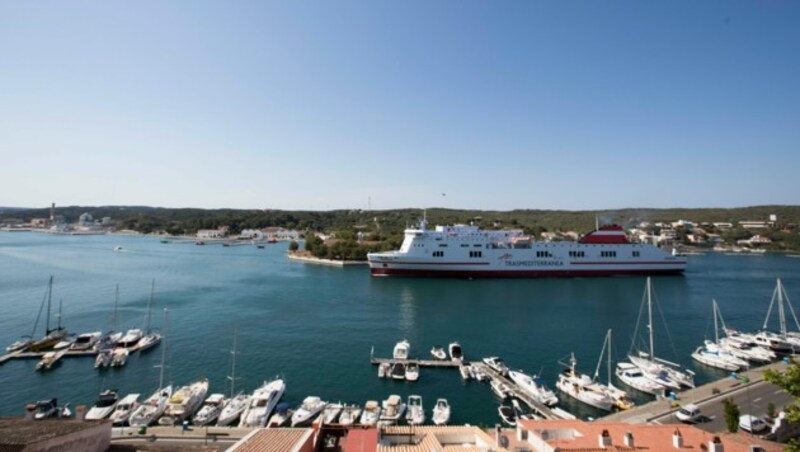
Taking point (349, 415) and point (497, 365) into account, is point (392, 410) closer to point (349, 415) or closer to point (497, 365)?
point (349, 415)

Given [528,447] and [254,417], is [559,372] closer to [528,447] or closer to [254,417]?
[528,447]

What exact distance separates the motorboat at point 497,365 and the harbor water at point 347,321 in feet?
3.02

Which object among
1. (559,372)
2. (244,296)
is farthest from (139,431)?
(244,296)

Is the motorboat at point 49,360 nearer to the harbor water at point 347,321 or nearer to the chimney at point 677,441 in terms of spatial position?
the harbor water at point 347,321

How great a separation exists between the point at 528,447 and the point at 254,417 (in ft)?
31.8

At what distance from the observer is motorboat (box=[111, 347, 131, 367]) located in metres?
18.8

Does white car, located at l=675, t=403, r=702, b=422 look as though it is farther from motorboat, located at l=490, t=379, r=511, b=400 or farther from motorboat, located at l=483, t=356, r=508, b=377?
motorboat, located at l=483, t=356, r=508, b=377

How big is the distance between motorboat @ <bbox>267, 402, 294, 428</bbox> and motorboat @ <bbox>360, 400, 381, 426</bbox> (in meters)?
2.67

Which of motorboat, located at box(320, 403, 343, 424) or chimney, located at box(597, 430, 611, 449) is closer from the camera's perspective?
chimney, located at box(597, 430, 611, 449)

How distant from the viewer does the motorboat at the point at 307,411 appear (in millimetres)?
13570

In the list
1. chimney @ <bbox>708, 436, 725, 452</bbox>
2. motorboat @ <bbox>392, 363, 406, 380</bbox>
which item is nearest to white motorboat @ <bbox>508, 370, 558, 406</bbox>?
motorboat @ <bbox>392, 363, 406, 380</bbox>

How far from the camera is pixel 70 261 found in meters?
59.0

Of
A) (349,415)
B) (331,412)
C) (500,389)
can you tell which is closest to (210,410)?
(331,412)

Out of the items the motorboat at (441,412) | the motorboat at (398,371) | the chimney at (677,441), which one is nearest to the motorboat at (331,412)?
the motorboat at (441,412)
